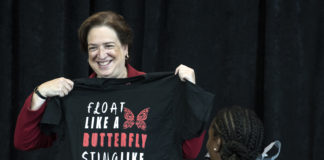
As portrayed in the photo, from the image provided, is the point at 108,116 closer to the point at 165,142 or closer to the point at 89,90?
the point at 89,90

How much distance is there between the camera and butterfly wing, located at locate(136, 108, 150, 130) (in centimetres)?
156

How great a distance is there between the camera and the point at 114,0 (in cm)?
239

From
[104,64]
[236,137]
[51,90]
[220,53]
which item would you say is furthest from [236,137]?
[220,53]

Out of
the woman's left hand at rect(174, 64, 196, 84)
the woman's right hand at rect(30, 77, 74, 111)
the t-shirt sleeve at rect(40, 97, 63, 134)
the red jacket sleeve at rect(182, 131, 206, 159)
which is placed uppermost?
the woman's left hand at rect(174, 64, 196, 84)

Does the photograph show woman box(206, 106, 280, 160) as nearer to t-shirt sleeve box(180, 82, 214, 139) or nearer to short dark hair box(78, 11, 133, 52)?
t-shirt sleeve box(180, 82, 214, 139)

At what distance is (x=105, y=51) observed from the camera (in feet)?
5.30

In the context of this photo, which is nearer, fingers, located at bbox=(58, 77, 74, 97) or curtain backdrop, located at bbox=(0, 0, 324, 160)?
fingers, located at bbox=(58, 77, 74, 97)

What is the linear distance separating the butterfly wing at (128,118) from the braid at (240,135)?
0.43 meters

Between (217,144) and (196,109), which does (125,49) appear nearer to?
(196,109)

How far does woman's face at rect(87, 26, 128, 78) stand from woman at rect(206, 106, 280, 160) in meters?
0.57

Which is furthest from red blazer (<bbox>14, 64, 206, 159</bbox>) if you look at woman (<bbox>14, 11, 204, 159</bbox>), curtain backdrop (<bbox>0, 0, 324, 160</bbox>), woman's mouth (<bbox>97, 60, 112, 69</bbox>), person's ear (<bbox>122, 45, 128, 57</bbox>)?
curtain backdrop (<bbox>0, 0, 324, 160</bbox>)

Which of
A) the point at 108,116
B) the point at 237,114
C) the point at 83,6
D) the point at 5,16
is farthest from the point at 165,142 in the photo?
the point at 5,16

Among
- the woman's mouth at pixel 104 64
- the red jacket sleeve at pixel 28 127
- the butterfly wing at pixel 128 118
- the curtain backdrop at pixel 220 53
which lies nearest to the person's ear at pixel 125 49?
the woman's mouth at pixel 104 64

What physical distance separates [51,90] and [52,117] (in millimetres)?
117
